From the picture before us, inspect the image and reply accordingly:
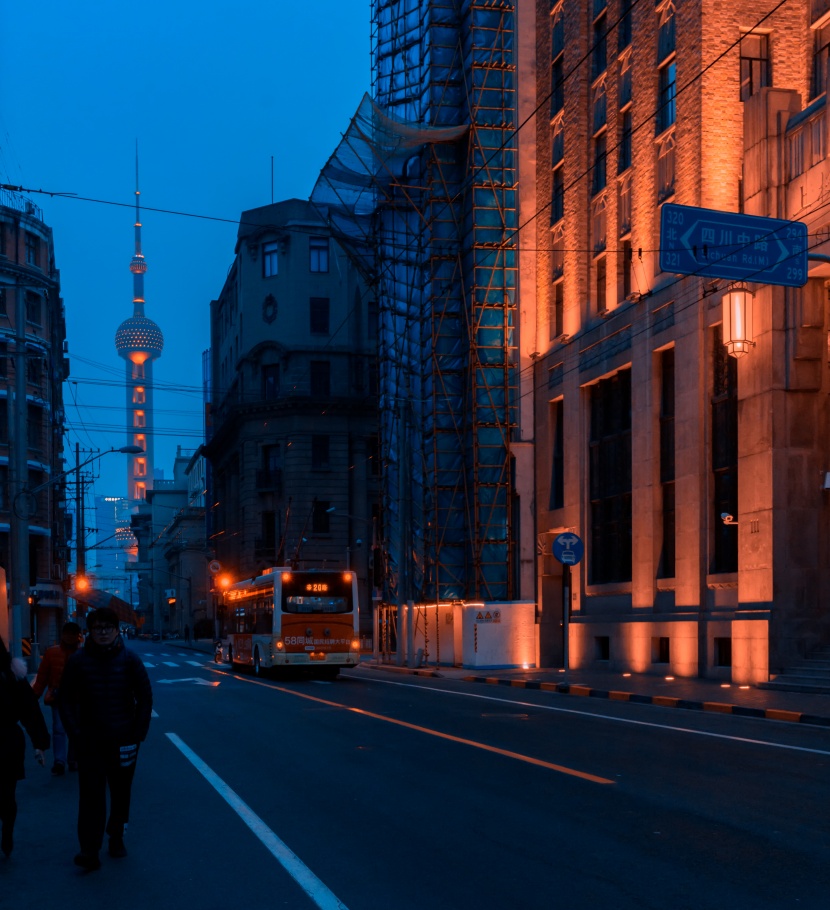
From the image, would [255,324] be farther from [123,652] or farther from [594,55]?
[123,652]

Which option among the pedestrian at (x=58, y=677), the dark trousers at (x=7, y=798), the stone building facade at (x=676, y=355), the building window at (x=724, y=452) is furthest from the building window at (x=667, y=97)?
the dark trousers at (x=7, y=798)

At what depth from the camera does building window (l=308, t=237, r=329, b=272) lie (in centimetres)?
7619

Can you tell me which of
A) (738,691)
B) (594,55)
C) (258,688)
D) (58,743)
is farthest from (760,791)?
(594,55)

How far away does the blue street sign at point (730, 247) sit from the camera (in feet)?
66.8

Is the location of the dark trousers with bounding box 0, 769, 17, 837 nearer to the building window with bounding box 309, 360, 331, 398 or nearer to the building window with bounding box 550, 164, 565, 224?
the building window with bounding box 550, 164, 565, 224

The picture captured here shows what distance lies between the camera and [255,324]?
77.3 meters

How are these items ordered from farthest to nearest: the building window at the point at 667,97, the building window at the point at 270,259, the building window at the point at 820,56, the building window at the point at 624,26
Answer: the building window at the point at 270,259 < the building window at the point at 624,26 < the building window at the point at 667,97 < the building window at the point at 820,56

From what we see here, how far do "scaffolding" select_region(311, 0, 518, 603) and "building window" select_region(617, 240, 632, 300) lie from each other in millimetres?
7547

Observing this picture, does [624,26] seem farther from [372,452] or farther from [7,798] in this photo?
[372,452]

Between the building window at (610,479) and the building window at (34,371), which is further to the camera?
the building window at (34,371)

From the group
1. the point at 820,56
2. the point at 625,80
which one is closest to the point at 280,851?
the point at 820,56

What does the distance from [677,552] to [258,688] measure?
1041 cm

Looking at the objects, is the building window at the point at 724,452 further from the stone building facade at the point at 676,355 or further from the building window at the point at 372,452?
the building window at the point at 372,452

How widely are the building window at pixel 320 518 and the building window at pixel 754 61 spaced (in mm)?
47435
